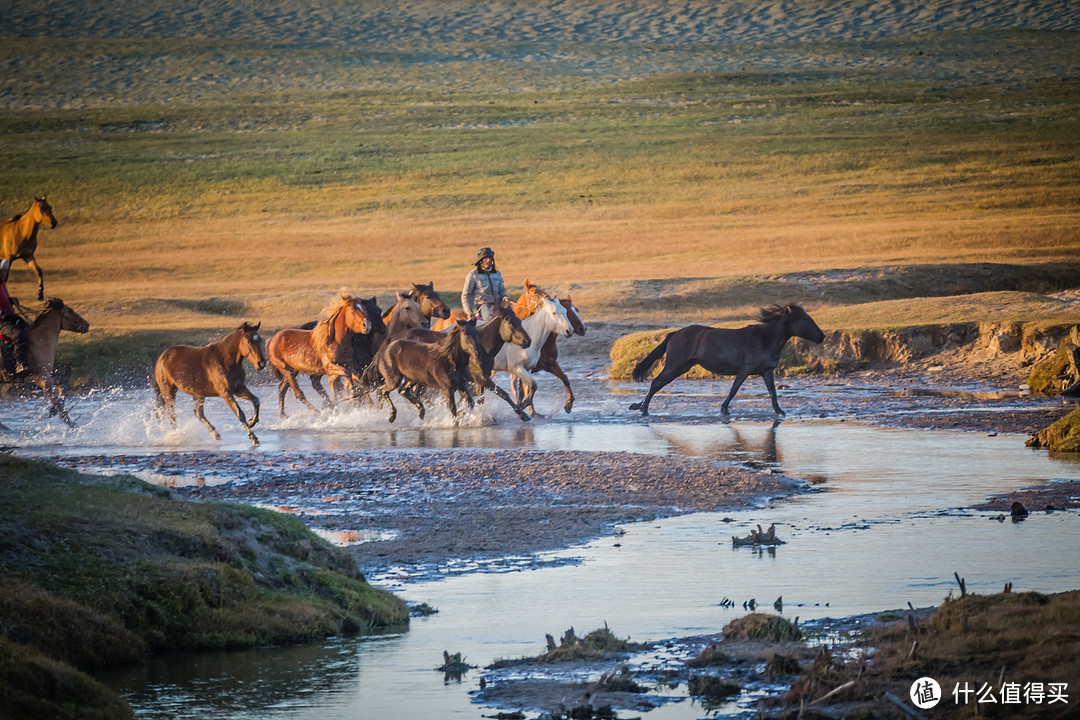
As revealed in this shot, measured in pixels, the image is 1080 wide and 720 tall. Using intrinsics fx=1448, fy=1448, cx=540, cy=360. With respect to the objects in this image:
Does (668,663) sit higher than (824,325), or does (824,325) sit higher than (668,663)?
(824,325)

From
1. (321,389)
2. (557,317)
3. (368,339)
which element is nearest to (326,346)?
(368,339)

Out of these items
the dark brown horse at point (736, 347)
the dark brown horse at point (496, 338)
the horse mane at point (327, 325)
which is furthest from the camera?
the horse mane at point (327, 325)

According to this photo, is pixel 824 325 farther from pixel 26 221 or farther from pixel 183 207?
pixel 183 207

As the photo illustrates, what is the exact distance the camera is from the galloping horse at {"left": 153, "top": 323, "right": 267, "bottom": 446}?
1734cm

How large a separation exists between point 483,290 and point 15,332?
6253 millimetres

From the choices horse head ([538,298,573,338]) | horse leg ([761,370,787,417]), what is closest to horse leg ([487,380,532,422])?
horse head ([538,298,573,338])

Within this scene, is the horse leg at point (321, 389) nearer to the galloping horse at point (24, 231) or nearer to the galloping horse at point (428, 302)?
the galloping horse at point (428, 302)

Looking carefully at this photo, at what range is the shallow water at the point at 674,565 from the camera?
7.38 meters

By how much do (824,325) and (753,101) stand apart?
192ft

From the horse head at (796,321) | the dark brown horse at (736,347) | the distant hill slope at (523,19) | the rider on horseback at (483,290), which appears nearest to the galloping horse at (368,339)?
the rider on horseback at (483,290)

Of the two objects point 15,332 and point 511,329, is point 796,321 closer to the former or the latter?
point 511,329

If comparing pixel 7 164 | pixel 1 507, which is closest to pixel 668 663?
pixel 1 507

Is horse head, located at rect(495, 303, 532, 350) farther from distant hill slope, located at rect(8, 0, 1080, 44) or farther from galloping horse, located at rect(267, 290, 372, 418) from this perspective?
distant hill slope, located at rect(8, 0, 1080, 44)

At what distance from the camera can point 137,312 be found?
3378 cm
